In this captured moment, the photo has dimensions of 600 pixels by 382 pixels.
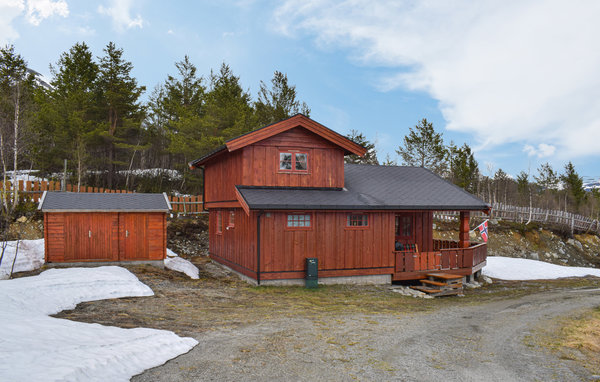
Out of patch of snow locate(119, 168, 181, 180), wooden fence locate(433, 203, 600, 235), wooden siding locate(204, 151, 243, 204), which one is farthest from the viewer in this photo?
wooden fence locate(433, 203, 600, 235)

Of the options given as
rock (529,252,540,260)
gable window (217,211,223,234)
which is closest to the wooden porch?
gable window (217,211,223,234)

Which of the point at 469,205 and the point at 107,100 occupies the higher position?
the point at 107,100

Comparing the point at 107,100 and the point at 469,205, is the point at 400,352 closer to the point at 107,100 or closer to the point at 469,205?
the point at 469,205

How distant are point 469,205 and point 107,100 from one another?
2998cm

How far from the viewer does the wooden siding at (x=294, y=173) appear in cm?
1573

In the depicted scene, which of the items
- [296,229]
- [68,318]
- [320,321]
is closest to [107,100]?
[296,229]

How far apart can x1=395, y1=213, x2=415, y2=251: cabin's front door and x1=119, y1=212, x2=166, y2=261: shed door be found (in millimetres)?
11062

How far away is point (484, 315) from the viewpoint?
11.8 meters

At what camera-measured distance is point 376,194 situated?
55.7ft

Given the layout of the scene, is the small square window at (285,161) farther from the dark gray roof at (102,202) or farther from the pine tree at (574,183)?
the pine tree at (574,183)

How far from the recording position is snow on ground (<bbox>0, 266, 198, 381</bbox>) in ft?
17.7

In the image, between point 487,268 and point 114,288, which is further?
point 487,268

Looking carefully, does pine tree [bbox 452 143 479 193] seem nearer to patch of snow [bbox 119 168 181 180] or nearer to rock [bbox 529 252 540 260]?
rock [bbox 529 252 540 260]

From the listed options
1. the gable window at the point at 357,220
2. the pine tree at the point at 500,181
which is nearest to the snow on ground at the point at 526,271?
the gable window at the point at 357,220
